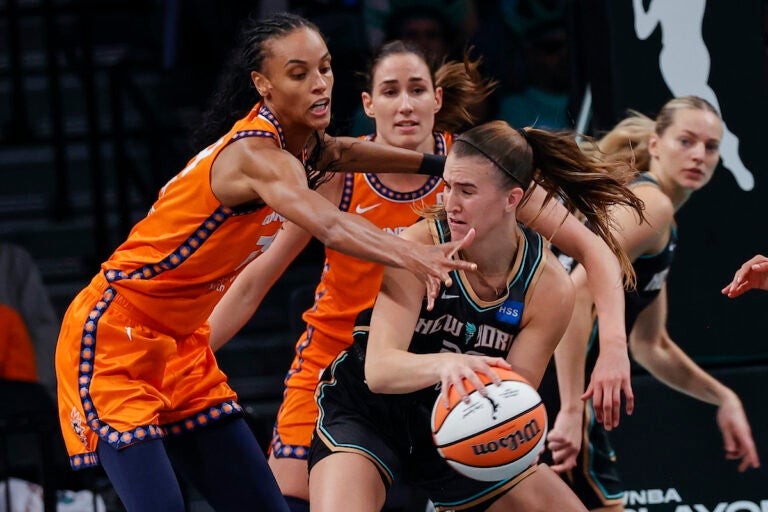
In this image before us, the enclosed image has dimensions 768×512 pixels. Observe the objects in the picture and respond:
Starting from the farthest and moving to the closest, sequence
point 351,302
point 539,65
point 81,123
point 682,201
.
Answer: point 81,123 < point 539,65 < point 682,201 < point 351,302

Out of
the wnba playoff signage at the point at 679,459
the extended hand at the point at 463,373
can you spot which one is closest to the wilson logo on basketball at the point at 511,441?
the extended hand at the point at 463,373

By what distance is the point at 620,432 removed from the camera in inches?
226

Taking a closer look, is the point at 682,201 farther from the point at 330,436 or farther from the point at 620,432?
the point at 330,436

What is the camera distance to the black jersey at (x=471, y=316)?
4012 millimetres

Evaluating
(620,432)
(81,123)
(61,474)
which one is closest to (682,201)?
(620,432)

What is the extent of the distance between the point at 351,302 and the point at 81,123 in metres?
3.84

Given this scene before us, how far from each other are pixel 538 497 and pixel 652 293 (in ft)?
4.72

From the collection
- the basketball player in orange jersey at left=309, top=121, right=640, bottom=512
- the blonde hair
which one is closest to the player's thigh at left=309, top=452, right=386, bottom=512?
the basketball player in orange jersey at left=309, top=121, right=640, bottom=512

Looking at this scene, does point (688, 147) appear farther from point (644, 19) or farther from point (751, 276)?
point (751, 276)

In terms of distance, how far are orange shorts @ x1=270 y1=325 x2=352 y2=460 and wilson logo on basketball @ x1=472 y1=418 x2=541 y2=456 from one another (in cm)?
116

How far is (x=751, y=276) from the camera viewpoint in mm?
4195

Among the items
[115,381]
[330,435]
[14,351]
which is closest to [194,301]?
[115,381]

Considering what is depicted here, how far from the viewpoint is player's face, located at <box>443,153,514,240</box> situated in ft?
12.8

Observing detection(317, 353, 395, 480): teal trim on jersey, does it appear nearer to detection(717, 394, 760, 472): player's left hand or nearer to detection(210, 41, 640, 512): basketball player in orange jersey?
detection(210, 41, 640, 512): basketball player in orange jersey
